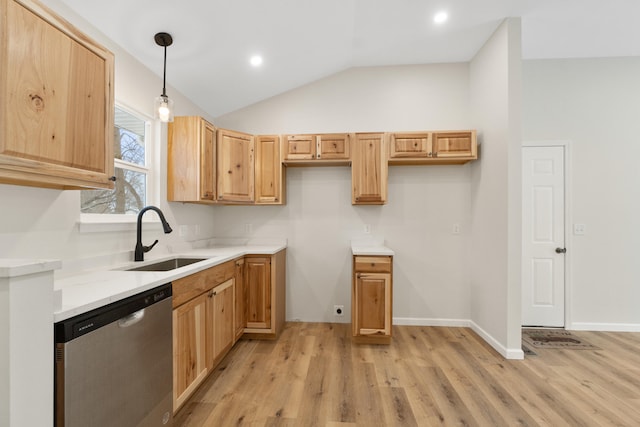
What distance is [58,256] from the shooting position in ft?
5.61

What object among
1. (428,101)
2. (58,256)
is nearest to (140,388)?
(58,256)

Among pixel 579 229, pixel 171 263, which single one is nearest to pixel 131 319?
pixel 171 263

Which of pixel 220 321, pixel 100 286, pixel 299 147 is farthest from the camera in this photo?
pixel 299 147

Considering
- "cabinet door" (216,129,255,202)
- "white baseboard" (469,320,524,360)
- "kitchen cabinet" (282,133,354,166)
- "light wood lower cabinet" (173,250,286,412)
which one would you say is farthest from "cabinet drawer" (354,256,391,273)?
"cabinet door" (216,129,255,202)

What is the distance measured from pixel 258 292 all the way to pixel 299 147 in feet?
5.51

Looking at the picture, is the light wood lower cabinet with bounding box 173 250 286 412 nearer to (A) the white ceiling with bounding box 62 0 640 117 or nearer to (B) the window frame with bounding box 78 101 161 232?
(B) the window frame with bounding box 78 101 161 232

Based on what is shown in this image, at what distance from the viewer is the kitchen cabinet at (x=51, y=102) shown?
1143 mm

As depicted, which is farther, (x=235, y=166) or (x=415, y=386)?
(x=235, y=166)

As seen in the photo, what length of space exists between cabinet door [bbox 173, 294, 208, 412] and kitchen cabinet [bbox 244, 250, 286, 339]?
859mm

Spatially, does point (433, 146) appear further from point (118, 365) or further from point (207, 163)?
point (118, 365)

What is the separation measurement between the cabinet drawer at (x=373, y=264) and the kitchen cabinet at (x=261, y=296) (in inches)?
35.5

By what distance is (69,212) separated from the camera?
181 cm

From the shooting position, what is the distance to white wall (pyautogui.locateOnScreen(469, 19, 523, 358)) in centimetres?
264

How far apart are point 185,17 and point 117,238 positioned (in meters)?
1.78
